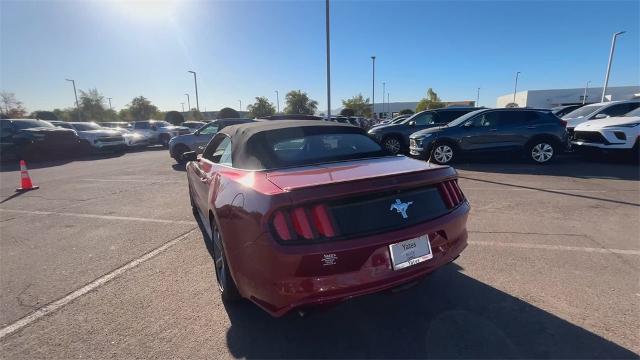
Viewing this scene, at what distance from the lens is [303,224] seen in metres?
2.03

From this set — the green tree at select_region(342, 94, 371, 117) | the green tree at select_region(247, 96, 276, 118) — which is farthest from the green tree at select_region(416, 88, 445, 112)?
the green tree at select_region(247, 96, 276, 118)

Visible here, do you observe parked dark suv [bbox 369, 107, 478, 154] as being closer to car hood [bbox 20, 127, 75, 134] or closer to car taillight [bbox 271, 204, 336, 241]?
car taillight [bbox 271, 204, 336, 241]

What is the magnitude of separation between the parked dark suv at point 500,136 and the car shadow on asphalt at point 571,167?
0.48 metres

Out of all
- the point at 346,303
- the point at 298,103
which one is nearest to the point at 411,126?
the point at 346,303

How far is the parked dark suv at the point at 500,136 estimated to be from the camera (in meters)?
9.29

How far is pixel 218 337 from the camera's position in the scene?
2418mm

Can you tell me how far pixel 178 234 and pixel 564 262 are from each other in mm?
4734

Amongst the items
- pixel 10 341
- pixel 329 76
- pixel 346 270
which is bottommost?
pixel 10 341

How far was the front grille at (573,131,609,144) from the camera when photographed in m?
8.98

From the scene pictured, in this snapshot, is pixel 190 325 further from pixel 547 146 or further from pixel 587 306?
pixel 547 146

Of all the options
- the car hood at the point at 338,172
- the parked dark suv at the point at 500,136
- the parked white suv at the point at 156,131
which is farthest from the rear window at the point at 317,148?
the parked white suv at the point at 156,131

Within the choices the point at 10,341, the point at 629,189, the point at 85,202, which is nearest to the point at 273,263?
the point at 10,341

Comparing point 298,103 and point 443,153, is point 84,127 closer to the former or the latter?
point 443,153

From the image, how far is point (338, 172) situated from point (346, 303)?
1163mm
